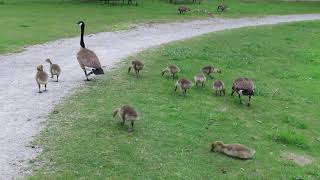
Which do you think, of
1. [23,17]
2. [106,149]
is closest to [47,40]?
[23,17]

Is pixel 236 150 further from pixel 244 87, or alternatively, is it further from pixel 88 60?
pixel 88 60

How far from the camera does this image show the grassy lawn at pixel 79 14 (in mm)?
36219

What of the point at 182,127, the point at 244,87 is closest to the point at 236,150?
the point at 182,127

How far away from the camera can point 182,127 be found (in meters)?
17.1

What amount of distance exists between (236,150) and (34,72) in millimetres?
11869

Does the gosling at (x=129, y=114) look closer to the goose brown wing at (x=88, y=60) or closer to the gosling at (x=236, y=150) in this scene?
the gosling at (x=236, y=150)

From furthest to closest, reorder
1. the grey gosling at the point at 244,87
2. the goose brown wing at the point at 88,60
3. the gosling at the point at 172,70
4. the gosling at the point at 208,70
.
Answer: the gosling at the point at 208,70 → the gosling at the point at 172,70 → the goose brown wing at the point at 88,60 → the grey gosling at the point at 244,87

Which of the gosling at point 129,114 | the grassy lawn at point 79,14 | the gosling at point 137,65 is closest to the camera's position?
the gosling at point 129,114

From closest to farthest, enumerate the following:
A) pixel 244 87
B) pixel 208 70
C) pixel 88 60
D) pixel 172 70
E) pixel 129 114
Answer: pixel 129 114 < pixel 244 87 < pixel 88 60 < pixel 172 70 < pixel 208 70

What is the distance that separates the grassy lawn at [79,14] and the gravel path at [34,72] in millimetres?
2102

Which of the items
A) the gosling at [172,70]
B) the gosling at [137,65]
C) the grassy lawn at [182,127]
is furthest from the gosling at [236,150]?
the gosling at [172,70]

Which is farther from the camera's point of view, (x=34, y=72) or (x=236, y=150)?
(x=34, y=72)

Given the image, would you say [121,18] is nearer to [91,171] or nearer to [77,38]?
[77,38]

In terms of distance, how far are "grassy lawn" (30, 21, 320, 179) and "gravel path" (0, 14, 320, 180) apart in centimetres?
59
